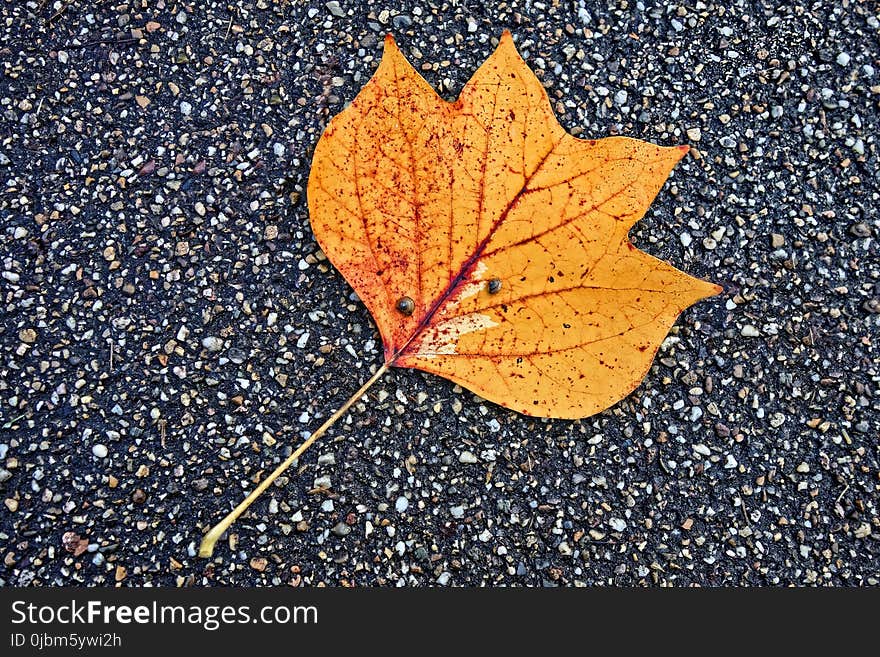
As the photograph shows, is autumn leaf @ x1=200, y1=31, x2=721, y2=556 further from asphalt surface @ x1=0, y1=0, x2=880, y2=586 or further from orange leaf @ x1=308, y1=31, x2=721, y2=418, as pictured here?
asphalt surface @ x1=0, y1=0, x2=880, y2=586

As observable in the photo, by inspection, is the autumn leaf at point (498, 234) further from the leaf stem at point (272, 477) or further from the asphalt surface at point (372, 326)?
the asphalt surface at point (372, 326)

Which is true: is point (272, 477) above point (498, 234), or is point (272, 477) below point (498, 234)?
below

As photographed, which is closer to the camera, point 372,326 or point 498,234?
point 498,234

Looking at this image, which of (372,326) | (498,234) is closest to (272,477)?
(372,326)

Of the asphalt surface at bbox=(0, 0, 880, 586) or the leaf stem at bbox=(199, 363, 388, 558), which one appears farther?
the asphalt surface at bbox=(0, 0, 880, 586)

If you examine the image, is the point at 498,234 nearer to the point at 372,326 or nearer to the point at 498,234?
the point at 498,234

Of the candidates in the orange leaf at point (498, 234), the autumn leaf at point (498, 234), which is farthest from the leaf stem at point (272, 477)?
the orange leaf at point (498, 234)

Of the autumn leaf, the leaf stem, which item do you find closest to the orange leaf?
the autumn leaf
